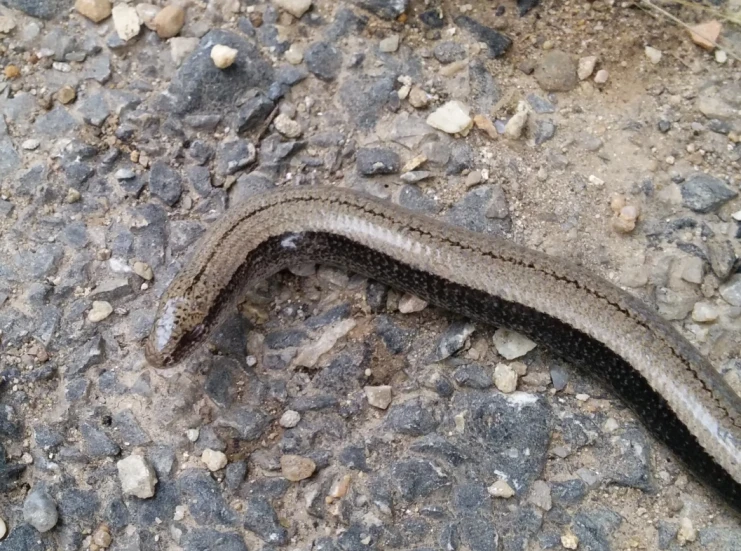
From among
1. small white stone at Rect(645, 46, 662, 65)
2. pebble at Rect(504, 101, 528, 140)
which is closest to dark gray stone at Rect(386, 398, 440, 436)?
pebble at Rect(504, 101, 528, 140)

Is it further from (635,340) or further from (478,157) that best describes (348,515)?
(478,157)

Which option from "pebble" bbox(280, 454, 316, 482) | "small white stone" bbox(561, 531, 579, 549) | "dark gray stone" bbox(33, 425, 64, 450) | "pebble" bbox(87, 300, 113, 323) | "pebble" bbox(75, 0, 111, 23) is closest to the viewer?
"small white stone" bbox(561, 531, 579, 549)

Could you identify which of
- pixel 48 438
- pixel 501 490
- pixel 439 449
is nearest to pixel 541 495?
pixel 501 490

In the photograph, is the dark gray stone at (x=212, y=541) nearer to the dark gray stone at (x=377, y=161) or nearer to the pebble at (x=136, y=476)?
the pebble at (x=136, y=476)

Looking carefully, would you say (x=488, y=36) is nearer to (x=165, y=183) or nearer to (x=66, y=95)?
(x=165, y=183)

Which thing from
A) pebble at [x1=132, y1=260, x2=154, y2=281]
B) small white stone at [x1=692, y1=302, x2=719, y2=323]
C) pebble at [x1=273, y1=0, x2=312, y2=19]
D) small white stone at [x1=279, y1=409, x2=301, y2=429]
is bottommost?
small white stone at [x1=279, y1=409, x2=301, y2=429]

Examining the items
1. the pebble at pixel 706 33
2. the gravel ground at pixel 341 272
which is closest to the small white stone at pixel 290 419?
the gravel ground at pixel 341 272

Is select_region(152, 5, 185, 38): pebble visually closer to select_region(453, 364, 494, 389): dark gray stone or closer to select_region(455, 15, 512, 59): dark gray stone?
select_region(455, 15, 512, 59): dark gray stone
